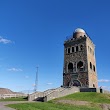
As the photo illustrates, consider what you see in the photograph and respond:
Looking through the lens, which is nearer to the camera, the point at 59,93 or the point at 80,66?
the point at 59,93

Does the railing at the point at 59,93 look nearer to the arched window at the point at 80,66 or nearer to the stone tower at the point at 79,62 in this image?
the stone tower at the point at 79,62

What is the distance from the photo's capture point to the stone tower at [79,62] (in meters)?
42.0

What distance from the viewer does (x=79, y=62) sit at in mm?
44750

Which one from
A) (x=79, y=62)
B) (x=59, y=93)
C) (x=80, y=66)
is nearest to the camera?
(x=59, y=93)

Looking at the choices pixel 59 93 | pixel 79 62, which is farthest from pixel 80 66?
pixel 59 93

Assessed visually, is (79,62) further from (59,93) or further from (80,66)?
(59,93)

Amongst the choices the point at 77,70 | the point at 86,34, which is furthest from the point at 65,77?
the point at 86,34

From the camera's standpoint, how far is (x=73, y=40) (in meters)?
47.1

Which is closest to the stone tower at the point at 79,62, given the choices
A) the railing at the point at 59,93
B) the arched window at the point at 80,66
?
the arched window at the point at 80,66

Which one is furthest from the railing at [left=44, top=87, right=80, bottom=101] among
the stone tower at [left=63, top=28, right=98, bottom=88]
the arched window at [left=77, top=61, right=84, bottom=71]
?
the arched window at [left=77, top=61, right=84, bottom=71]

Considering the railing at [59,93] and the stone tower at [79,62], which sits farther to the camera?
the stone tower at [79,62]

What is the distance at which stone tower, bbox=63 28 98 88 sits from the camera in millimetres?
42025

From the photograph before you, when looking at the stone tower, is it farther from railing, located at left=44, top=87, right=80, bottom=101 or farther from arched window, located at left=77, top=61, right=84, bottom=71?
railing, located at left=44, top=87, right=80, bottom=101

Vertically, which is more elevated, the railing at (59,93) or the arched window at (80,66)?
the arched window at (80,66)
